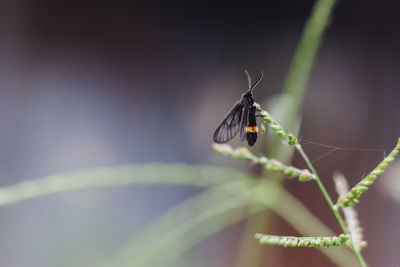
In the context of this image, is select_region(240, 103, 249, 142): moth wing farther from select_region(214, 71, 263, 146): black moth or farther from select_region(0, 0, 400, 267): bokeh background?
select_region(0, 0, 400, 267): bokeh background

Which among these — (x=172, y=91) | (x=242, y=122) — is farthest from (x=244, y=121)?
(x=172, y=91)

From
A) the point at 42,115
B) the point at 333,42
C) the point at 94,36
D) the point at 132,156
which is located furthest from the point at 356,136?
Result: the point at 42,115

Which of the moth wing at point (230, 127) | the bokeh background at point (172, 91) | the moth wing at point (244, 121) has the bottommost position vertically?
the moth wing at point (244, 121)

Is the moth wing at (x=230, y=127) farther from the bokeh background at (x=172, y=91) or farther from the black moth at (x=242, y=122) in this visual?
the bokeh background at (x=172, y=91)

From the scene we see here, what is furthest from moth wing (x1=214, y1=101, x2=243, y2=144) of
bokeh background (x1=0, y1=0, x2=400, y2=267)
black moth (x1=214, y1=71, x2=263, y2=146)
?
bokeh background (x1=0, y1=0, x2=400, y2=267)

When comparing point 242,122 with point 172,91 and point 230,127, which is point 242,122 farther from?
point 172,91

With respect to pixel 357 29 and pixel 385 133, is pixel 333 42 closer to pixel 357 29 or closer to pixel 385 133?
pixel 357 29

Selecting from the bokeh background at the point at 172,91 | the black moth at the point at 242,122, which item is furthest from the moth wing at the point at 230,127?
the bokeh background at the point at 172,91
